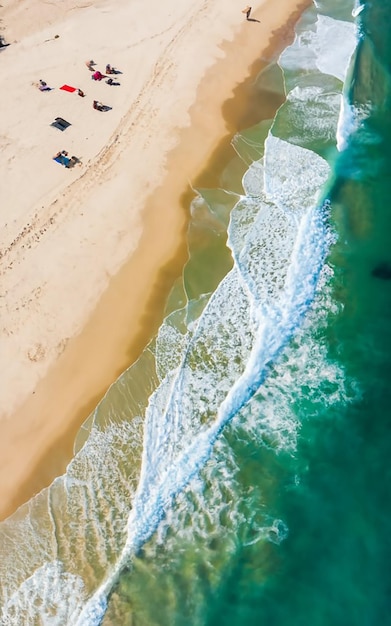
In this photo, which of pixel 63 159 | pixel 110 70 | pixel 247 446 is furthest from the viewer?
pixel 110 70

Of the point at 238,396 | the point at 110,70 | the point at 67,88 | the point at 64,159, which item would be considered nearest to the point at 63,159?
the point at 64,159

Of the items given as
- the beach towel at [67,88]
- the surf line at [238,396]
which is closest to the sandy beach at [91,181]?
the beach towel at [67,88]

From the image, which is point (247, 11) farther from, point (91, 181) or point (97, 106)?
point (91, 181)

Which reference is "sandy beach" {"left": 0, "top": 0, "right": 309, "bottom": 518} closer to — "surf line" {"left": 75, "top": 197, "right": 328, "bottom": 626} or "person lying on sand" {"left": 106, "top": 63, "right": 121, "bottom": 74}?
"person lying on sand" {"left": 106, "top": 63, "right": 121, "bottom": 74}

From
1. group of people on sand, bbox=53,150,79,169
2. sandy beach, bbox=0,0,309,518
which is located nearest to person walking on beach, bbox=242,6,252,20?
sandy beach, bbox=0,0,309,518

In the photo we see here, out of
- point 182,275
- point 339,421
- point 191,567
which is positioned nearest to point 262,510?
point 191,567

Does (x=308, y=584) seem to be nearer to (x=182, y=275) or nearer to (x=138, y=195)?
(x=182, y=275)

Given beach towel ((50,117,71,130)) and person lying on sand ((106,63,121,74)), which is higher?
person lying on sand ((106,63,121,74))
